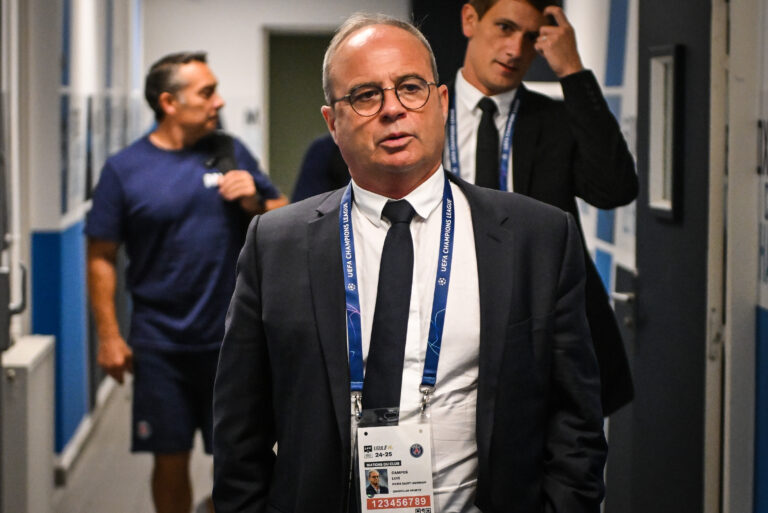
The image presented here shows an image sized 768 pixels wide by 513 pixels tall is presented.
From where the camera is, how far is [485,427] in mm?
1515

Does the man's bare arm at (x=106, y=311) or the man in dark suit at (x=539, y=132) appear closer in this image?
the man in dark suit at (x=539, y=132)

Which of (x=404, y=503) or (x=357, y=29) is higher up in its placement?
(x=357, y=29)

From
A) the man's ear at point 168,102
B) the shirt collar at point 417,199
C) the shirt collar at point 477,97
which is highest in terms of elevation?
the man's ear at point 168,102

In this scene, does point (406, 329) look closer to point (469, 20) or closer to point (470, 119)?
point (470, 119)

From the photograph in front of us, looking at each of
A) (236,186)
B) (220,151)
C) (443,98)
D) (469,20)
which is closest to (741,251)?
(469,20)

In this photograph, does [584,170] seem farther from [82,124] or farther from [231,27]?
[231,27]

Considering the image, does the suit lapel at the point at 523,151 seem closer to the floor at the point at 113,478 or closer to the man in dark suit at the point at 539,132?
the man in dark suit at the point at 539,132

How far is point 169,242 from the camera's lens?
3229 mm

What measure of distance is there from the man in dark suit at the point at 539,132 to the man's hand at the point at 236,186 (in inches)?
45.3

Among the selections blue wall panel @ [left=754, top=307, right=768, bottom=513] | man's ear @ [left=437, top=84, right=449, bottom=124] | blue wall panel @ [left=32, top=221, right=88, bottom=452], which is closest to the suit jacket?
blue wall panel @ [left=754, top=307, right=768, bottom=513]

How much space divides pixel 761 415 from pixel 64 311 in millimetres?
3298

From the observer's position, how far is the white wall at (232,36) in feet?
26.6

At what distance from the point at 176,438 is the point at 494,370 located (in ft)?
6.50

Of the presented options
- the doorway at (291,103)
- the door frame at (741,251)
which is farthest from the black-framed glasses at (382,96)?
the doorway at (291,103)
